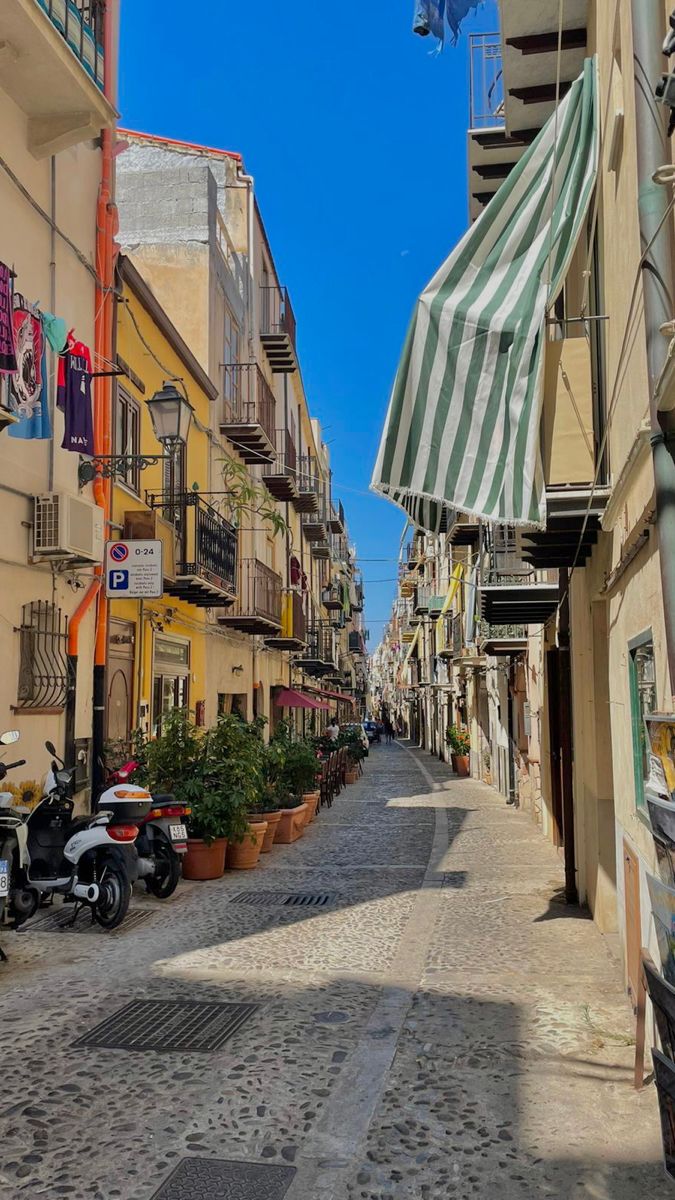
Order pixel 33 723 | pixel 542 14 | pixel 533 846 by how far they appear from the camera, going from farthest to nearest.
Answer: pixel 533 846 → pixel 33 723 → pixel 542 14

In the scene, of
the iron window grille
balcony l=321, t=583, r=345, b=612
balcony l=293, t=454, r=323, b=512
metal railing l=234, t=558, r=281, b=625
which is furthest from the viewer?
balcony l=321, t=583, r=345, b=612

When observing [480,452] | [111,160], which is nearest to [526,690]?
[111,160]

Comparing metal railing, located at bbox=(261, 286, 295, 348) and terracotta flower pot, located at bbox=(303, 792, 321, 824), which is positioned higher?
metal railing, located at bbox=(261, 286, 295, 348)

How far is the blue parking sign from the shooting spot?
10930 millimetres

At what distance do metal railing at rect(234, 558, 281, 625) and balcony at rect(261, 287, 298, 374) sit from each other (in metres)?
5.86

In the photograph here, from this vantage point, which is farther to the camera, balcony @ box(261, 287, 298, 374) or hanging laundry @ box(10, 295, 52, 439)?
balcony @ box(261, 287, 298, 374)

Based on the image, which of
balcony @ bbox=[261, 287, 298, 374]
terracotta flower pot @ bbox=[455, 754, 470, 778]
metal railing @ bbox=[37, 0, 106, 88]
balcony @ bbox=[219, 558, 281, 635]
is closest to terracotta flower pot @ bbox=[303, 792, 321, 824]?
balcony @ bbox=[219, 558, 281, 635]

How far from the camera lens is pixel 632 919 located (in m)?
5.49

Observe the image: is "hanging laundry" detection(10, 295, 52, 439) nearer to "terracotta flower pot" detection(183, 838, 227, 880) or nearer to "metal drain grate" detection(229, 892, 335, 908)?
"terracotta flower pot" detection(183, 838, 227, 880)

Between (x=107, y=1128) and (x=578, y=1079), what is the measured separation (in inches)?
90.4

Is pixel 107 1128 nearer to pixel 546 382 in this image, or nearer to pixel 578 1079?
pixel 578 1079

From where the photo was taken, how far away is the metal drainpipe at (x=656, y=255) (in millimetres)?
3820

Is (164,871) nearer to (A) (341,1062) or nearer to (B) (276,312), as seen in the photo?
(A) (341,1062)

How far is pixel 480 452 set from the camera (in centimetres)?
592
